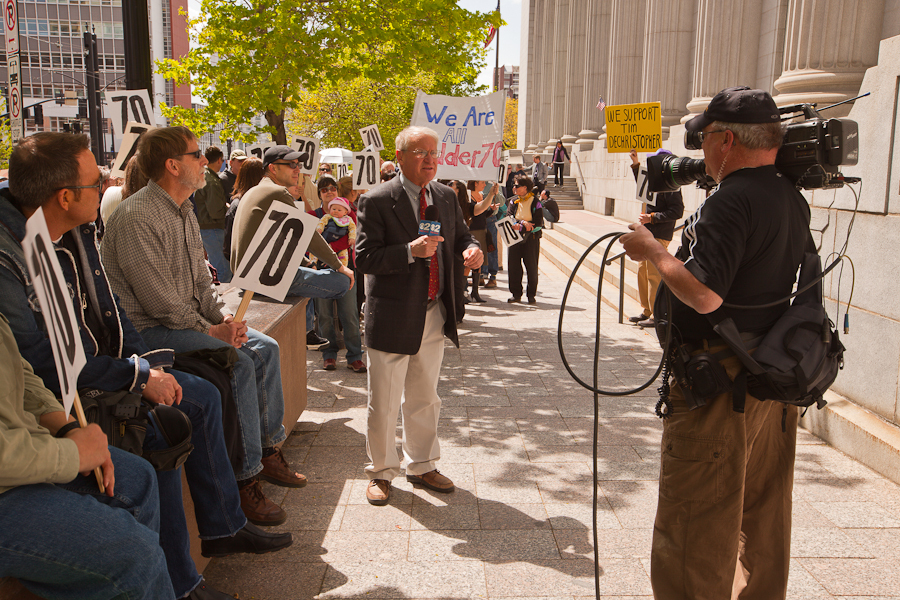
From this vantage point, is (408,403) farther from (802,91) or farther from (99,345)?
(802,91)

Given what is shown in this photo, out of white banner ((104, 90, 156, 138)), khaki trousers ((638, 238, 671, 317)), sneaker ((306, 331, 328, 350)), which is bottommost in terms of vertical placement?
sneaker ((306, 331, 328, 350))

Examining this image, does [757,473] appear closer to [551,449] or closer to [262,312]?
[551,449]

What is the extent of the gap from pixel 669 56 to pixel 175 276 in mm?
17220

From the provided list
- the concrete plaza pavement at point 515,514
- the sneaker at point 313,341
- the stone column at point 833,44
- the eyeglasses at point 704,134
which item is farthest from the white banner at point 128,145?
the stone column at point 833,44

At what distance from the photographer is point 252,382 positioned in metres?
3.96

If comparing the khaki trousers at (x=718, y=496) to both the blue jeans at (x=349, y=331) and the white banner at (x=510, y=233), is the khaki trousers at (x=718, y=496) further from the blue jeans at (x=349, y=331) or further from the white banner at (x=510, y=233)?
the white banner at (x=510, y=233)

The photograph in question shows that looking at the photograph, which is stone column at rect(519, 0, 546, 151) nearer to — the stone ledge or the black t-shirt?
the stone ledge

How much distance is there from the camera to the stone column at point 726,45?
1483 cm

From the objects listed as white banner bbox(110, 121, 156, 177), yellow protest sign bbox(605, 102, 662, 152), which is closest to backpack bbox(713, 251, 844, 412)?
white banner bbox(110, 121, 156, 177)

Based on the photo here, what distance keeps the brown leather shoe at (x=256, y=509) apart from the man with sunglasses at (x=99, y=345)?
1.03ft

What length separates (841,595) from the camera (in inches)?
135

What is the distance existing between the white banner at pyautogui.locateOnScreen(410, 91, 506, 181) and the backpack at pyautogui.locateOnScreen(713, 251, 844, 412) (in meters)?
7.26

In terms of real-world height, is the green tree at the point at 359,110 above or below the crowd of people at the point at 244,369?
above

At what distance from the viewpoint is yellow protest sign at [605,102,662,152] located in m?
10.5
